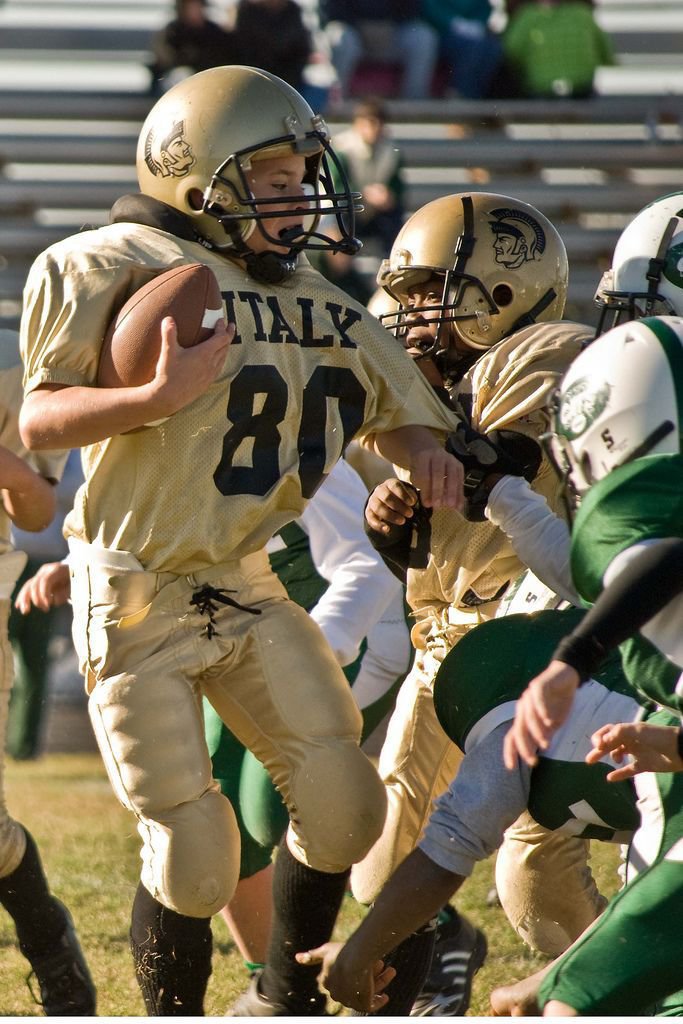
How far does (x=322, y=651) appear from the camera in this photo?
3.11m

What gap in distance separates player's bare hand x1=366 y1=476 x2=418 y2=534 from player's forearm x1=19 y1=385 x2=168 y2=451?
0.63 metres

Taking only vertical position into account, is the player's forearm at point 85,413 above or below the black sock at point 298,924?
above

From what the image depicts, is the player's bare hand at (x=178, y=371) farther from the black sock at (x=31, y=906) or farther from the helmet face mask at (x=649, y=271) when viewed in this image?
the black sock at (x=31, y=906)


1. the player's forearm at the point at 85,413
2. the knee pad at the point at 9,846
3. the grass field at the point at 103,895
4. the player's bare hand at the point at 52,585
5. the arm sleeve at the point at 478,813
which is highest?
the player's forearm at the point at 85,413

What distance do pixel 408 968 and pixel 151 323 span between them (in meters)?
1.47

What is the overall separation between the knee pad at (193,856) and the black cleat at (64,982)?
2.42 ft

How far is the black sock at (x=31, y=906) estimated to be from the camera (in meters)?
3.54

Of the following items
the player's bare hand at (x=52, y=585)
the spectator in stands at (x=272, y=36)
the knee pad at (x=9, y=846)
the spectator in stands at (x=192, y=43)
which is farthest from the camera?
the spectator in stands at (x=192, y=43)

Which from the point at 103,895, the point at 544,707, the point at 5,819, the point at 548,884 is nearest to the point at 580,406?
the point at 544,707

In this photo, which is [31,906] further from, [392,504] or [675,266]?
[675,266]

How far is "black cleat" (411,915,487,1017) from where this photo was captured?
3.64 meters

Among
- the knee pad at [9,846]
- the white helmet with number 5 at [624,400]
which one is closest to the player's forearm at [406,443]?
the white helmet with number 5 at [624,400]

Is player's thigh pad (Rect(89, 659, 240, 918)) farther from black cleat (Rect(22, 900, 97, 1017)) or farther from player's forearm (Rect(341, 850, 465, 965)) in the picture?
black cleat (Rect(22, 900, 97, 1017))

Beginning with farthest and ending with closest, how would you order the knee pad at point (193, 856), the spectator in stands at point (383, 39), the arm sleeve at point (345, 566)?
the spectator in stands at point (383, 39), the arm sleeve at point (345, 566), the knee pad at point (193, 856)
